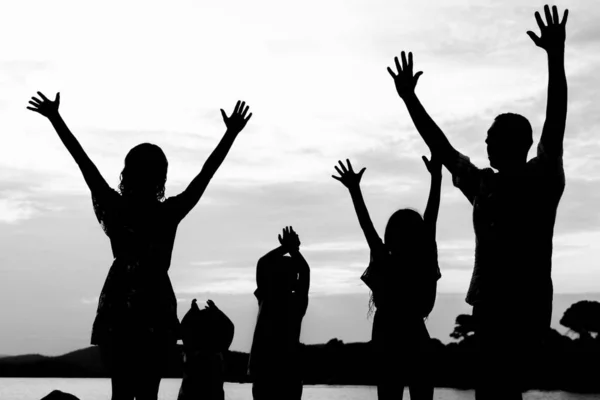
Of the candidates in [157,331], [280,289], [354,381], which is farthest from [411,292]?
[354,381]

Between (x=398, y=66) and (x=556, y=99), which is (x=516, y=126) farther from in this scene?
(x=398, y=66)

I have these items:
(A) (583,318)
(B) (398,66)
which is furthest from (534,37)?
(A) (583,318)

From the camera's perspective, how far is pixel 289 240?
8336mm

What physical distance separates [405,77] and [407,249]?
212 cm

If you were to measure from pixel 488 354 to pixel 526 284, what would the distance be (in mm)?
507

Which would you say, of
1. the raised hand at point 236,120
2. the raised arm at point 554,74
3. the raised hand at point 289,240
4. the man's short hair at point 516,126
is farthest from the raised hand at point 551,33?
the raised hand at point 289,240

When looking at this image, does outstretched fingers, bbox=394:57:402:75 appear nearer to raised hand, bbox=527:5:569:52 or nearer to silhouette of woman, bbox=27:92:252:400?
raised hand, bbox=527:5:569:52

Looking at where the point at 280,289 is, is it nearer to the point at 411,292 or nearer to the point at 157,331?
the point at 411,292

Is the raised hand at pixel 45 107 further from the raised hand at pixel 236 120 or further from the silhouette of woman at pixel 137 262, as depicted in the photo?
the raised hand at pixel 236 120

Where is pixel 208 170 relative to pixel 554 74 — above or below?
below

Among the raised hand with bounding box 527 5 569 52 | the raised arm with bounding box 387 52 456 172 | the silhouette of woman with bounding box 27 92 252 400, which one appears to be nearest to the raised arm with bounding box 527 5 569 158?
the raised hand with bounding box 527 5 569 52

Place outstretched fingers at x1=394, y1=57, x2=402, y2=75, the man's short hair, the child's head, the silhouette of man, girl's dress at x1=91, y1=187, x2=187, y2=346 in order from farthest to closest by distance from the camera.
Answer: the child's head → outstretched fingers at x1=394, y1=57, x2=402, y2=75 → girl's dress at x1=91, y1=187, x2=187, y2=346 → the man's short hair → the silhouette of man

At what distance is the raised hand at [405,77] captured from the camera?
5637mm

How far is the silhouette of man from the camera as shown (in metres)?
5.05
